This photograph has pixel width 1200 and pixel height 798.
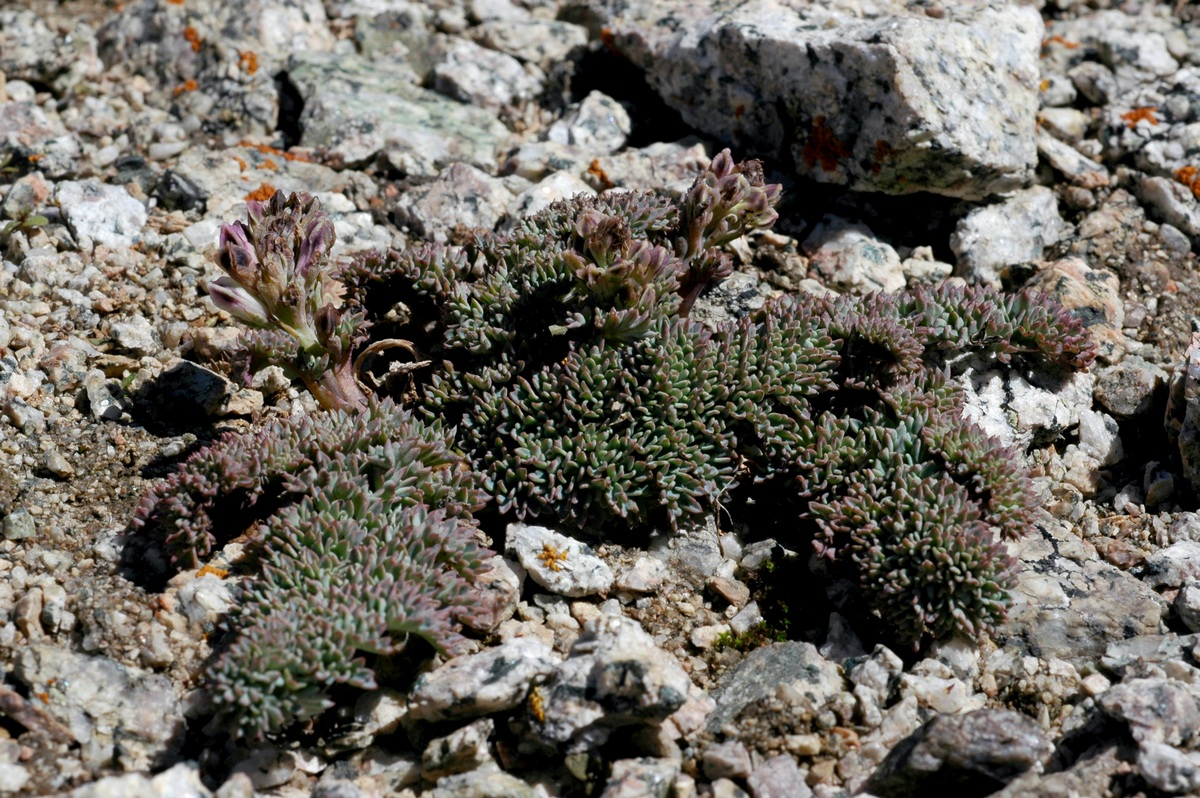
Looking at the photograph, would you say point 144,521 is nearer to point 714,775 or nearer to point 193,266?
point 193,266

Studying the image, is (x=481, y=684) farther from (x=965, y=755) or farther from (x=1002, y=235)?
(x=1002, y=235)

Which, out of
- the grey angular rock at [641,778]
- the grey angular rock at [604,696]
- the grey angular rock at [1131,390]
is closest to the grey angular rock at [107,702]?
the grey angular rock at [604,696]

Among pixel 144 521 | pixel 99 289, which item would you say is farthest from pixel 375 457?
pixel 99 289

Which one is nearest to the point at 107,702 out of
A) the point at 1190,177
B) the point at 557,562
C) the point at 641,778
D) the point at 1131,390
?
the point at 557,562

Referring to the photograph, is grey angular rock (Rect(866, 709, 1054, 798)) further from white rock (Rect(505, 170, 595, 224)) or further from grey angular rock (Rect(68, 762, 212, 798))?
white rock (Rect(505, 170, 595, 224))

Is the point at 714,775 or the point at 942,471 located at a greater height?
the point at 942,471

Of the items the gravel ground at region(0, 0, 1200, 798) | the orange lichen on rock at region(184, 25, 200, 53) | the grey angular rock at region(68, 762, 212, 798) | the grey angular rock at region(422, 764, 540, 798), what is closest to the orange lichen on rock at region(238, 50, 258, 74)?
the gravel ground at region(0, 0, 1200, 798)
